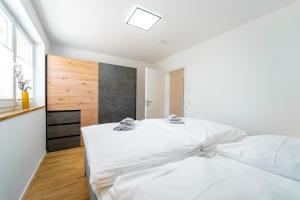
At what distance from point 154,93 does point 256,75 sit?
221 cm

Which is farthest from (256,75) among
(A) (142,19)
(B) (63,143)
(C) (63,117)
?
(B) (63,143)

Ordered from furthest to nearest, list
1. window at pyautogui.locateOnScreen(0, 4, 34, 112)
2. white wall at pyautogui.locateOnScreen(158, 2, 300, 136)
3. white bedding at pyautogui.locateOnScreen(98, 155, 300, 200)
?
1. white wall at pyautogui.locateOnScreen(158, 2, 300, 136)
2. window at pyautogui.locateOnScreen(0, 4, 34, 112)
3. white bedding at pyautogui.locateOnScreen(98, 155, 300, 200)

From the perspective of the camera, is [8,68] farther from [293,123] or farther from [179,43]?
[293,123]

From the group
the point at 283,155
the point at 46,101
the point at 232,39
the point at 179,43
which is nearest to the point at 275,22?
the point at 232,39

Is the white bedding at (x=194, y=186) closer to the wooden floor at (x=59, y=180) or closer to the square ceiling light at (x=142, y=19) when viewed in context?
the wooden floor at (x=59, y=180)

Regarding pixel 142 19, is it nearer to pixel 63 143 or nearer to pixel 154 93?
pixel 154 93

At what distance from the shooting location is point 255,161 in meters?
0.88

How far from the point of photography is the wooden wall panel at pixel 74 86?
253 cm

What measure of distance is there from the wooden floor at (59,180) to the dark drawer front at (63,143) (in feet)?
0.74

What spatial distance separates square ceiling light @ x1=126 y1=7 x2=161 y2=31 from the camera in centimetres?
183

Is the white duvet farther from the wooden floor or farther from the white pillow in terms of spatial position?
the wooden floor

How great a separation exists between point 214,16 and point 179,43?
0.97 metres

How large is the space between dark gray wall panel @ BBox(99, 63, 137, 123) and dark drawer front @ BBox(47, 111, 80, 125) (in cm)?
51

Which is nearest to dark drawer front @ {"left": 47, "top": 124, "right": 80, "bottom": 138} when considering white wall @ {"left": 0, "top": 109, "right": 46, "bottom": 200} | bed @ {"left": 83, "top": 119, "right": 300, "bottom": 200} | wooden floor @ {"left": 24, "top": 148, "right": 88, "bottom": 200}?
wooden floor @ {"left": 24, "top": 148, "right": 88, "bottom": 200}
